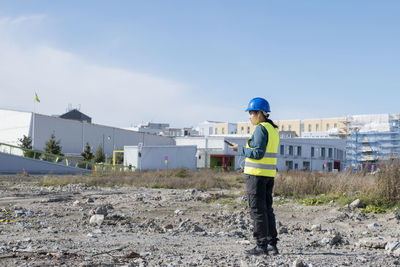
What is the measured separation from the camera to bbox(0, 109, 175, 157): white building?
46.9 metres

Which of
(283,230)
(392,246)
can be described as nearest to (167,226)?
(283,230)

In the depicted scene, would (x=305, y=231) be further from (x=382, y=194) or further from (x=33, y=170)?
(x=33, y=170)

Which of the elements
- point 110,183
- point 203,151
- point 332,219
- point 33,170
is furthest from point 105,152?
point 332,219

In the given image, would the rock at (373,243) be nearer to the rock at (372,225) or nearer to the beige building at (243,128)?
the rock at (372,225)

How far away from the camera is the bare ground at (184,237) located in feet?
16.1

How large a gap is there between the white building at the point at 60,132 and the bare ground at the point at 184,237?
124ft

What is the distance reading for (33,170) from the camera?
35.8m

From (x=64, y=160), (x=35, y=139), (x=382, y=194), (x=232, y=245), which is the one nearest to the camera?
(x=232, y=245)

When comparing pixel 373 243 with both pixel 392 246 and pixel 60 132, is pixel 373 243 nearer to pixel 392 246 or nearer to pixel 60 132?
pixel 392 246

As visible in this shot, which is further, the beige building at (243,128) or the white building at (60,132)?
the beige building at (243,128)

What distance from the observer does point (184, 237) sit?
665 centimetres

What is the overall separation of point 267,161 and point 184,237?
2.18 meters

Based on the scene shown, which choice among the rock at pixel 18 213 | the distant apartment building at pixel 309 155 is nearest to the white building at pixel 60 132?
the distant apartment building at pixel 309 155

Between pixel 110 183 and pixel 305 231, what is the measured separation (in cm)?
1375
